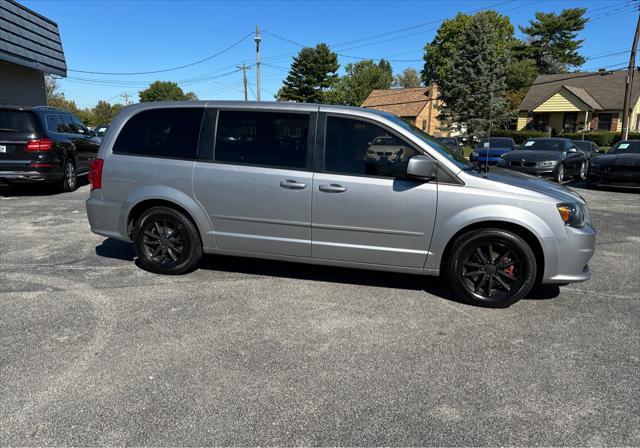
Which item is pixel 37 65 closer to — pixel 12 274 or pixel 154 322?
pixel 12 274

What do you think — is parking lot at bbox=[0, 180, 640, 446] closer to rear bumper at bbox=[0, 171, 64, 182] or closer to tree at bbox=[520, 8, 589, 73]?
rear bumper at bbox=[0, 171, 64, 182]

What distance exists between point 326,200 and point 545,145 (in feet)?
43.1

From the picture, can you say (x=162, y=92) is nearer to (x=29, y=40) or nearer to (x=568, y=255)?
(x=29, y=40)

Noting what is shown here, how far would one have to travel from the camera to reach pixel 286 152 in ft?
14.7

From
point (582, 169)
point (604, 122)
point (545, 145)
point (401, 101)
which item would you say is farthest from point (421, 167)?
point (401, 101)

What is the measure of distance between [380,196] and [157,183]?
232 cm

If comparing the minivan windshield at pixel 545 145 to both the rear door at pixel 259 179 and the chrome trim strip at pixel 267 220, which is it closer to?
the rear door at pixel 259 179

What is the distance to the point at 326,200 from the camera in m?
4.32

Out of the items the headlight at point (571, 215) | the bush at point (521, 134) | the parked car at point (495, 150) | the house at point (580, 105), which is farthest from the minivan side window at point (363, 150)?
the house at point (580, 105)

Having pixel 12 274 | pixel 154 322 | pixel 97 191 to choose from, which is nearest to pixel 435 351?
pixel 154 322

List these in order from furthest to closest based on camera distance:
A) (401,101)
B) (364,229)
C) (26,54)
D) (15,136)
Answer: (401,101), (26,54), (15,136), (364,229)

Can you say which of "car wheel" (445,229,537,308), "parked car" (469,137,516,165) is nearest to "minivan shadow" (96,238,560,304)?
"car wheel" (445,229,537,308)

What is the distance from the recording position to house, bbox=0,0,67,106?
1421 centimetres

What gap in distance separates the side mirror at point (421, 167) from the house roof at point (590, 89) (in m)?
42.9
